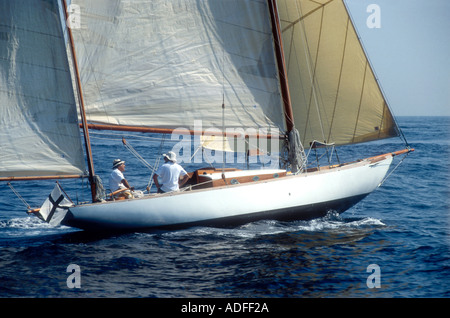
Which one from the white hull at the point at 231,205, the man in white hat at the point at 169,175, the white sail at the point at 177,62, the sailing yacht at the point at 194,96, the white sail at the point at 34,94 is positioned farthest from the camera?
the white sail at the point at 177,62

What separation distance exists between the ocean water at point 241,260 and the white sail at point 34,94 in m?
2.42

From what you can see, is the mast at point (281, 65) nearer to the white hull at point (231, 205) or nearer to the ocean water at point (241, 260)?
the white hull at point (231, 205)

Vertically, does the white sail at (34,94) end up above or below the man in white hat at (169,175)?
above

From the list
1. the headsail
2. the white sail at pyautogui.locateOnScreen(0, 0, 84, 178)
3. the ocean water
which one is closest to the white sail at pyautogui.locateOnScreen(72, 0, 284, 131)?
the white sail at pyautogui.locateOnScreen(0, 0, 84, 178)

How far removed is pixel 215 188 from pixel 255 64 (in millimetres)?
4273

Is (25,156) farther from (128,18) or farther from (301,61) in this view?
(301,61)

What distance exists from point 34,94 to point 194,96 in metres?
4.66

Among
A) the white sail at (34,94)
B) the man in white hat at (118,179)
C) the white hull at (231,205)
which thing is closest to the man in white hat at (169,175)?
the white hull at (231,205)

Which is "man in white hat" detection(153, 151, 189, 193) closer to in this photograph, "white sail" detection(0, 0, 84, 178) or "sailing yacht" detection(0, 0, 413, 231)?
"sailing yacht" detection(0, 0, 413, 231)

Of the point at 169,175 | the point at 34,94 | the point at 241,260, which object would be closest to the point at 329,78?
the point at 169,175

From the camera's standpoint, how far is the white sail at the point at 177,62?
14.7m

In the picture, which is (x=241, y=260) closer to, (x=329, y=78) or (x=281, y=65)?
(x=281, y=65)

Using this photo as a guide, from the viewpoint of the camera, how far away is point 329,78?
16672 millimetres

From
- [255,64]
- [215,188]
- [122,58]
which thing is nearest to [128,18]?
[122,58]
